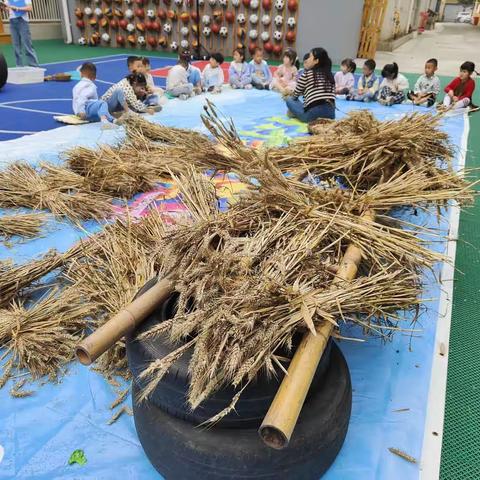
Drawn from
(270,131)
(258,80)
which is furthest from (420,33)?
(270,131)

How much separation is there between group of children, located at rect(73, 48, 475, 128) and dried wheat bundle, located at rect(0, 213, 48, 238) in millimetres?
2439

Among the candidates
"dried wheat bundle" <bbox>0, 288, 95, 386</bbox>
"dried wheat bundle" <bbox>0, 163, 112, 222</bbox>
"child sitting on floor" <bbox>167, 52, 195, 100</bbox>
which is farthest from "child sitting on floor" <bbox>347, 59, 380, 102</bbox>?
"dried wheat bundle" <bbox>0, 288, 95, 386</bbox>

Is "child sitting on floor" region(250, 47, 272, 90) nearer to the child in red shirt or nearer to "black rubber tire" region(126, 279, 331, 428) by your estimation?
the child in red shirt

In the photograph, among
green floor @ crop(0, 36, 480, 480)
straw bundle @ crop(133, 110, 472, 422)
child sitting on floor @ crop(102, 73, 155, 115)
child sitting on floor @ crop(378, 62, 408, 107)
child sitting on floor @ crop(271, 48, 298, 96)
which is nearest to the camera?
straw bundle @ crop(133, 110, 472, 422)

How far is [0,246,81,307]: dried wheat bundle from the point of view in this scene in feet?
7.18

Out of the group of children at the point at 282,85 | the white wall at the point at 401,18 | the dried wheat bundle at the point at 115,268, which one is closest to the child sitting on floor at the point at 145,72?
the group of children at the point at 282,85

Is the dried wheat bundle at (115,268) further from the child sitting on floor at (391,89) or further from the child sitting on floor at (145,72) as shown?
the child sitting on floor at (391,89)

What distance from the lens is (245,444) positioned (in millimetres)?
1316

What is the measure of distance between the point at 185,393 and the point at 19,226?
212 cm

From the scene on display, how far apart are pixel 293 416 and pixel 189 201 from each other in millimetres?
1268

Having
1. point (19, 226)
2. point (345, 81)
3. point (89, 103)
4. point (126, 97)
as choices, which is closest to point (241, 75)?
point (345, 81)

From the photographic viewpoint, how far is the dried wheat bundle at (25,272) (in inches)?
86.2

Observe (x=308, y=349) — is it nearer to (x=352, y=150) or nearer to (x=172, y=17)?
(x=352, y=150)

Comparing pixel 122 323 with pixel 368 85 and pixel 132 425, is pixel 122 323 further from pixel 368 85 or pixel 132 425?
pixel 368 85
